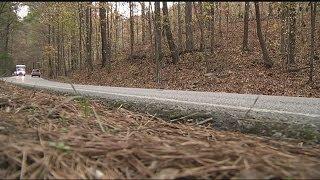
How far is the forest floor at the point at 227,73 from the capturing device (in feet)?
47.0

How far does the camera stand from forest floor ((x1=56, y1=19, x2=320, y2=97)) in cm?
1434

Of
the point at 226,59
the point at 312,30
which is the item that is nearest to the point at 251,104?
the point at 312,30

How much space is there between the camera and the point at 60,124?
2.55 m

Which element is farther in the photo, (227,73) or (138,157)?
(227,73)

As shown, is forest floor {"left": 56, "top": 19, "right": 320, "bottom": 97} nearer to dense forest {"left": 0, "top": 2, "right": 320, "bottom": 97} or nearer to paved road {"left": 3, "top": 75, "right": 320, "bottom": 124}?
dense forest {"left": 0, "top": 2, "right": 320, "bottom": 97}

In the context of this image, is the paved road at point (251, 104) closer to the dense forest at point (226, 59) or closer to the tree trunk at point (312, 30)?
the dense forest at point (226, 59)

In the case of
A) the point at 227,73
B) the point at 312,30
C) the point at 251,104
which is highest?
the point at 312,30

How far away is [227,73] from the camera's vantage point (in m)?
17.4

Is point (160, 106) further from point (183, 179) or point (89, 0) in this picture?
point (89, 0)

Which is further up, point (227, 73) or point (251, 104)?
point (227, 73)

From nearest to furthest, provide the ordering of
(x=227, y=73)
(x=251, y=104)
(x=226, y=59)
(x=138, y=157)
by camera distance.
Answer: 1. (x=138, y=157)
2. (x=251, y=104)
3. (x=227, y=73)
4. (x=226, y=59)

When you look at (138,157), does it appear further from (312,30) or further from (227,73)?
(227,73)

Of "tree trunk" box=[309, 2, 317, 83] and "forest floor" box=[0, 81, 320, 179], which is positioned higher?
"tree trunk" box=[309, 2, 317, 83]

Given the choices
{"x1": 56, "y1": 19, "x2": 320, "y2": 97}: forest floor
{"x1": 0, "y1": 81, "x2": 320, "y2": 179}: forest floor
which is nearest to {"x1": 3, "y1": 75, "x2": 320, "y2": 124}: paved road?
{"x1": 0, "y1": 81, "x2": 320, "y2": 179}: forest floor
